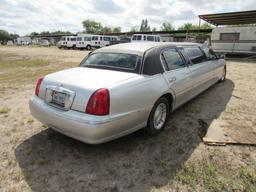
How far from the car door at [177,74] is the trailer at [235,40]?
15.0 meters

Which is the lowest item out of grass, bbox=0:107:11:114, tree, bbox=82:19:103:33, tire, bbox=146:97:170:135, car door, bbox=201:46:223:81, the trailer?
A: grass, bbox=0:107:11:114

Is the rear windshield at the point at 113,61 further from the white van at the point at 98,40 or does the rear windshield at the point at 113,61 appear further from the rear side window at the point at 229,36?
the white van at the point at 98,40

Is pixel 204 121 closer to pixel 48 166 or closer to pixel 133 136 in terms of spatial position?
pixel 133 136

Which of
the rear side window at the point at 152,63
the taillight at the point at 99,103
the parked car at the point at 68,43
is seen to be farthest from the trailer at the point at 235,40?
the parked car at the point at 68,43

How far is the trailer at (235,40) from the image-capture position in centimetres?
1601

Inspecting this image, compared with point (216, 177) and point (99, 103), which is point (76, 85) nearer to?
point (99, 103)

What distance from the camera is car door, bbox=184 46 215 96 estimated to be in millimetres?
4465

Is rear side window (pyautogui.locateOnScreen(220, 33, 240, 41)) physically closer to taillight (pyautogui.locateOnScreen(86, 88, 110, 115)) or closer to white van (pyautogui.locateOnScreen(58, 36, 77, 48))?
taillight (pyautogui.locateOnScreen(86, 88, 110, 115))

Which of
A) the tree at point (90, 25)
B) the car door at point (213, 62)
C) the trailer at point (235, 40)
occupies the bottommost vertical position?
the car door at point (213, 62)

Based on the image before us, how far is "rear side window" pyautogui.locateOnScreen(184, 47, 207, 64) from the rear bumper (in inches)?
94.3

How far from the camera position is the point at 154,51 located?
3441mm

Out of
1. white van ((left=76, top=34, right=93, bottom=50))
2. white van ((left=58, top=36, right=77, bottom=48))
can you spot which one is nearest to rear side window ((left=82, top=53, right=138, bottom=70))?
white van ((left=76, top=34, right=93, bottom=50))

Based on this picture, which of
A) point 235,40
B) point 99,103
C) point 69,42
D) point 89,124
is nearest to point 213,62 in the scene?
point 99,103

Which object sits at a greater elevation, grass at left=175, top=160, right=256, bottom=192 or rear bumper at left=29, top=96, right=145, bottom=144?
rear bumper at left=29, top=96, right=145, bottom=144
